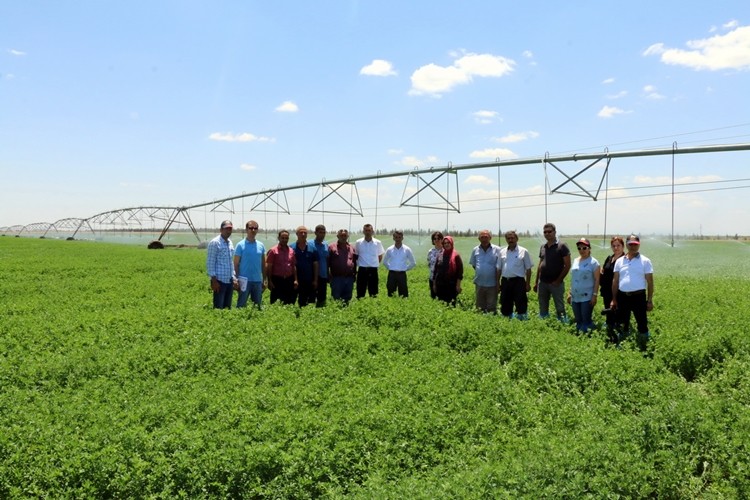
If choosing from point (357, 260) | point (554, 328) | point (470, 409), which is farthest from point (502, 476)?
point (357, 260)

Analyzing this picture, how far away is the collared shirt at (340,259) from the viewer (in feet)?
38.9

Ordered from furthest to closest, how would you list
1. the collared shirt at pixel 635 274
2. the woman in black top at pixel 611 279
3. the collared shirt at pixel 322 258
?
the collared shirt at pixel 322 258 → the woman in black top at pixel 611 279 → the collared shirt at pixel 635 274

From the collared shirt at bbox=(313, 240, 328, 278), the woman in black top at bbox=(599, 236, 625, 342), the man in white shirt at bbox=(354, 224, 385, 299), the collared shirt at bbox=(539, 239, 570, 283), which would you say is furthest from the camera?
the man in white shirt at bbox=(354, 224, 385, 299)

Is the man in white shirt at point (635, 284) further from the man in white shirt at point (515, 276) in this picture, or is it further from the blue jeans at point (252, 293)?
the blue jeans at point (252, 293)

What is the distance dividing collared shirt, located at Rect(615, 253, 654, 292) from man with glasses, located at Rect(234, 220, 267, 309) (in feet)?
22.7

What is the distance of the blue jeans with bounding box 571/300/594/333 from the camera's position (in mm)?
10133

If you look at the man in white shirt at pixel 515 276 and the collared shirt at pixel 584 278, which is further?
the man in white shirt at pixel 515 276

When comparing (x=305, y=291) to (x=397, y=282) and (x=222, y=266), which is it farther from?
(x=397, y=282)

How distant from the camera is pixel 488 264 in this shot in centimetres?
1116

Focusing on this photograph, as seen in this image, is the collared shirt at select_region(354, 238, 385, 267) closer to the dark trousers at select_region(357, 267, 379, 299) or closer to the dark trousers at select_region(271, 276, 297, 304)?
the dark trousers at select_region(357, 267, 379, 299)

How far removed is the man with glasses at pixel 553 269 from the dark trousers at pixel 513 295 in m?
0.31

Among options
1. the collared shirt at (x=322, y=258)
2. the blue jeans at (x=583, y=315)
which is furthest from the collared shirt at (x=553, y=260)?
the collared shirt at (x=322, y=258)

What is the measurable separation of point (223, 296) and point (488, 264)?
18.3 feet

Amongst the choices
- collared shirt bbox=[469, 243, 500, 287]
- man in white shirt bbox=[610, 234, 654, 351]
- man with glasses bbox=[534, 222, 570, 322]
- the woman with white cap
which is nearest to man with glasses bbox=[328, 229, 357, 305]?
collared shirt bbox=[469, 243, 500, 287]
